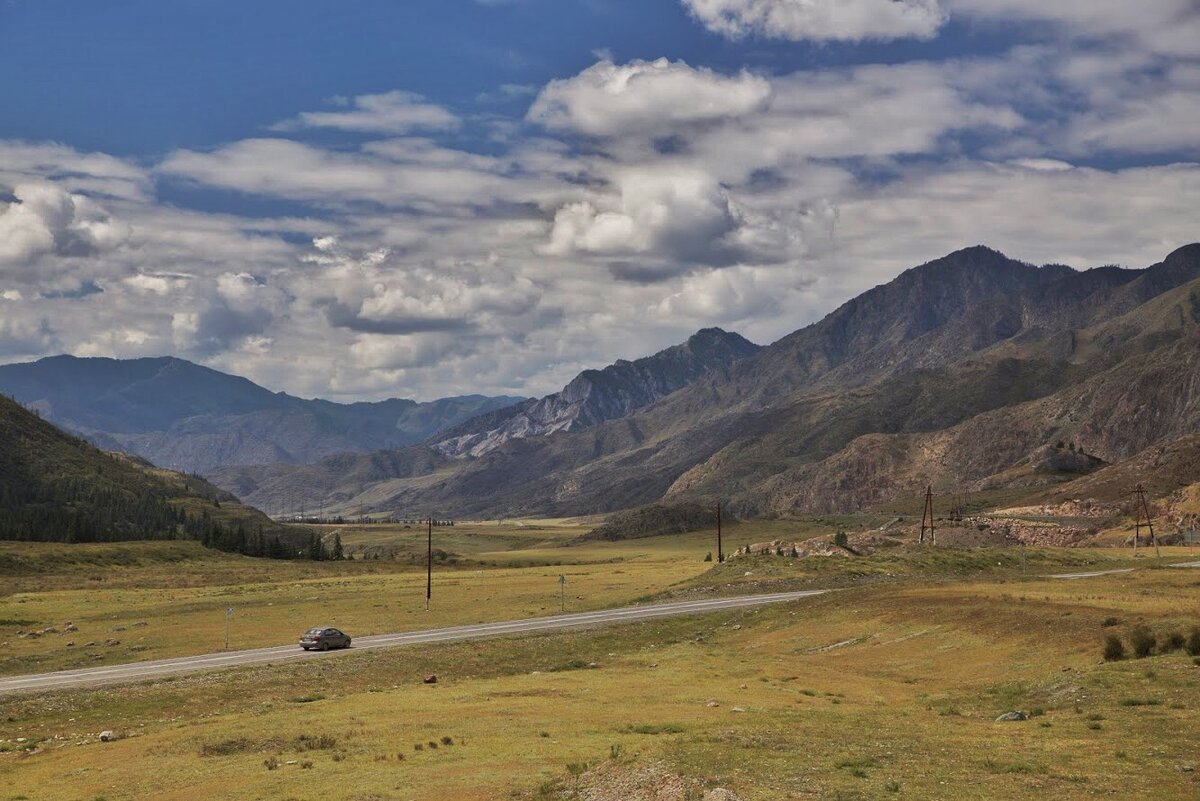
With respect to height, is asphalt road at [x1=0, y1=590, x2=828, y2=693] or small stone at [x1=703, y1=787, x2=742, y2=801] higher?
small stone at [x1=703, y1=787, x2=742, y2=801]

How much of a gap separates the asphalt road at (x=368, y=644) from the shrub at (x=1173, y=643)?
130 feet

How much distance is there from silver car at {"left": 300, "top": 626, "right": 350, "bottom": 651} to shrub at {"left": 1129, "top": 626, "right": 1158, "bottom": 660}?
48.4m

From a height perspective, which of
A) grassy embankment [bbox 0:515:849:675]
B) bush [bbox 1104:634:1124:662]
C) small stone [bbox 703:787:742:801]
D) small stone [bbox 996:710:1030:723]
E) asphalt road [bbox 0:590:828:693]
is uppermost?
small stone [bbox 703:787:742:801]

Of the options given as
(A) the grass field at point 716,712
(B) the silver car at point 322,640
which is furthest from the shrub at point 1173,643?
(B) the silver car at point 322,640

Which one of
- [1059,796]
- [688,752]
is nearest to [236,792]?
[688,752]

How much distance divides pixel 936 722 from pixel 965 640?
20.7 metres

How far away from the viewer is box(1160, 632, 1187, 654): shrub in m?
42.2

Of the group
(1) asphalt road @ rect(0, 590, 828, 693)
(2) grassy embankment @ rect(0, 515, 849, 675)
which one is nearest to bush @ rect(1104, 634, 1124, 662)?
(1) asphalt road @ rect(0, 590, 828, 693)

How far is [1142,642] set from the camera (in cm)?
4272

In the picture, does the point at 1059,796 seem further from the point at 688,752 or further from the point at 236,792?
the point at 236,792

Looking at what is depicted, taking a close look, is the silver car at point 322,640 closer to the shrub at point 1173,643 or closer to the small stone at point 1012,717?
the small stone at point 1012,717

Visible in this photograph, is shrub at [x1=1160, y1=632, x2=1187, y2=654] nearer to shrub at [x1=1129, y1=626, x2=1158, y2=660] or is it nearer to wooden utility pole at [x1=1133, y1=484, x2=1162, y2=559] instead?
shrub at [x1=1129, y1=626, x2=1158, y2=660]

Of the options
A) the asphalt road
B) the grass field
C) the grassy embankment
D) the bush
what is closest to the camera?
the grass field

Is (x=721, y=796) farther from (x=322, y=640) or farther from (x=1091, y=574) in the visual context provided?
(x=1091, y=574)
